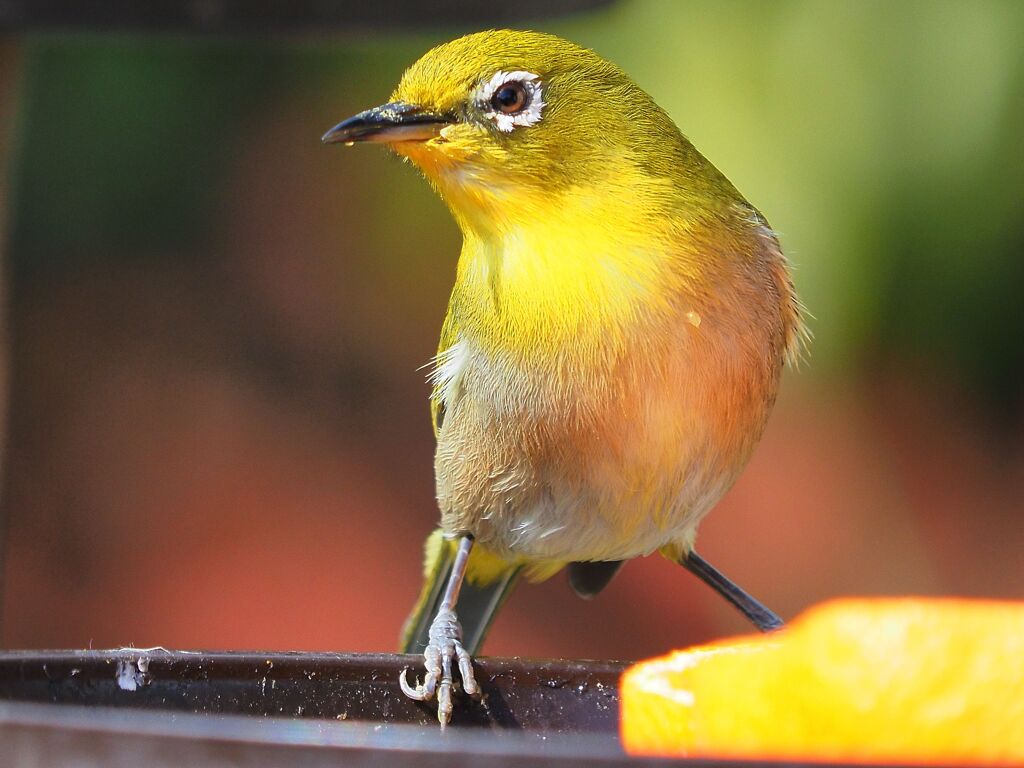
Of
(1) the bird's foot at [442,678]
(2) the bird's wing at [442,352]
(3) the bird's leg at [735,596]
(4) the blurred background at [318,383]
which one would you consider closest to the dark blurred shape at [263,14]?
(2) the bird's wing at [442,352]

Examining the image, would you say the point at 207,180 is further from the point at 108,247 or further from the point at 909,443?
the point at 909,443

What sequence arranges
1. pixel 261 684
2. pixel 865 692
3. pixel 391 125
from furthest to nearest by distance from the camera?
pixel 391 125 → pixel 261 684 → pixel 865 692

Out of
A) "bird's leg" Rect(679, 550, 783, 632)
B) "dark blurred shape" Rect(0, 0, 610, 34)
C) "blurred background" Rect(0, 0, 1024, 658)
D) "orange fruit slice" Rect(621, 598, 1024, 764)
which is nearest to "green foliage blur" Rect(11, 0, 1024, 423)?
"blurred background" Rect(0, 0, 1024, 658)

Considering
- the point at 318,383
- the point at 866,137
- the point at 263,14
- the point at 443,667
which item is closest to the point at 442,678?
the point at 443,667

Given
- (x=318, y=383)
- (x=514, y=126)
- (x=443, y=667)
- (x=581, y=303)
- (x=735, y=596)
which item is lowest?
(x=318, y=383)

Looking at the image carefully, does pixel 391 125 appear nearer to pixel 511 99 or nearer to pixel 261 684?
pixel 511 99

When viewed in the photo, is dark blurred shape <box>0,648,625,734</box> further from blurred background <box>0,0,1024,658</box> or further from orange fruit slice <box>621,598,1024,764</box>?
blurred background <box>0,0,1024,658</box>

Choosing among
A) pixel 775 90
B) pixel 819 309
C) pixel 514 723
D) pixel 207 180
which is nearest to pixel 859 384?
pixel 819 309
